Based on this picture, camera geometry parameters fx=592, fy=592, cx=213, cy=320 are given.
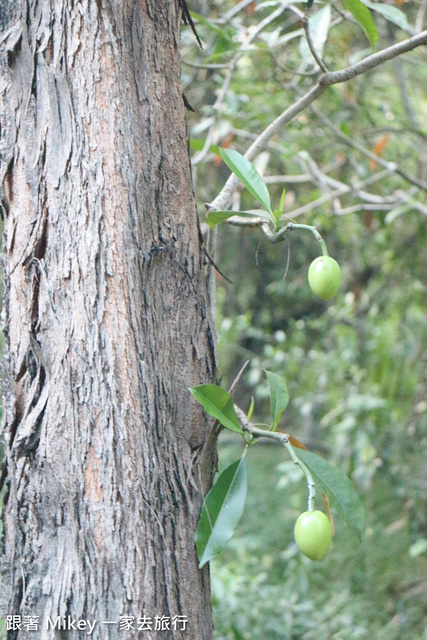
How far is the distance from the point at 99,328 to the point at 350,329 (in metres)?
2.28

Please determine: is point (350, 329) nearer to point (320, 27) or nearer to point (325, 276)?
point (320, 27)

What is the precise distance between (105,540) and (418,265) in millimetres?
2381

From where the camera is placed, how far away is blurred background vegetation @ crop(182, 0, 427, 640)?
2.20m

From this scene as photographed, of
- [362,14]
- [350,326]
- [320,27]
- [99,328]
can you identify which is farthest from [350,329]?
[99,328]

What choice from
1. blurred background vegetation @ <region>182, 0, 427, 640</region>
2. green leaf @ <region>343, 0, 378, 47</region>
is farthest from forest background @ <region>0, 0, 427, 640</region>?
green leaf @ <region>343, 0, 378, 47</region>

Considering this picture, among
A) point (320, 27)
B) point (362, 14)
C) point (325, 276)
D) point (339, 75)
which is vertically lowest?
point (325, 276)

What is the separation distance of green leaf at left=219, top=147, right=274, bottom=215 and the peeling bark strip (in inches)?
2.4

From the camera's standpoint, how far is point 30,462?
2.28 feet

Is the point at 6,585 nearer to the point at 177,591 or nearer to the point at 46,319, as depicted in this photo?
the point at 177,591

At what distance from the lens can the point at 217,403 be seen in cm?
72

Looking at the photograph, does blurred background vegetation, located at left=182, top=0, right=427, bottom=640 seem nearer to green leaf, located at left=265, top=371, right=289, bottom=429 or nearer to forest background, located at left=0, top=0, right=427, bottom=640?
forest background, located at left=0, top=0, right=427, bottom=640

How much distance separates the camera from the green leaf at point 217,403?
27.8 inches

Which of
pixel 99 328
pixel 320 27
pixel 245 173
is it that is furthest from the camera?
pixel 320 27

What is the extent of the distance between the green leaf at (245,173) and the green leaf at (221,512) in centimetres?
35
